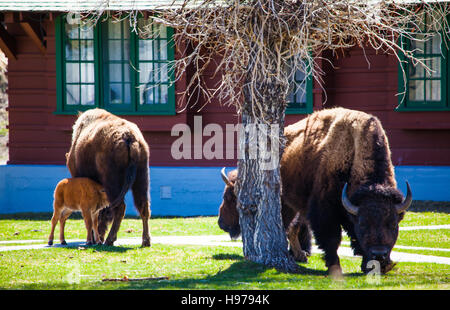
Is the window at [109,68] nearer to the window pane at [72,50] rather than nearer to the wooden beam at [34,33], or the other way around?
the window pane at [72,50]

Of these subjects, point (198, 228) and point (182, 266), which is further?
point (198, 228)

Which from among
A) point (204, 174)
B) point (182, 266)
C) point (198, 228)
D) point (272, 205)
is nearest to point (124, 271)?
point (182, 266)

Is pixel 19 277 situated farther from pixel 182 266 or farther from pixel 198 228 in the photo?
pixel 198 228

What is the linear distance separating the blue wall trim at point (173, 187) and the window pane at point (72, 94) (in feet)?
5.26

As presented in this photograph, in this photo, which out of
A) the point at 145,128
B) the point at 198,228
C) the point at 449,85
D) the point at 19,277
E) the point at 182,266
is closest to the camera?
the point at 19,277

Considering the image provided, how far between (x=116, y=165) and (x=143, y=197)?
674 millimetres

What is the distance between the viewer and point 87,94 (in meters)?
16.8

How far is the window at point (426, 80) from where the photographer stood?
15.3 metres

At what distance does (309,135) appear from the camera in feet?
32.6

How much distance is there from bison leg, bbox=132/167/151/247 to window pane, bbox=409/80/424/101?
7.06 meters

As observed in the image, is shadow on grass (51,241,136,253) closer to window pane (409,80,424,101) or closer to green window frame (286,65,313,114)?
green window frame (286,65,313,114)

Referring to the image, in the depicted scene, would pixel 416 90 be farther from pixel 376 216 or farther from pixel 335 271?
pixel 376 216

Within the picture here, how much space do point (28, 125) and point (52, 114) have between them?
0.81m
